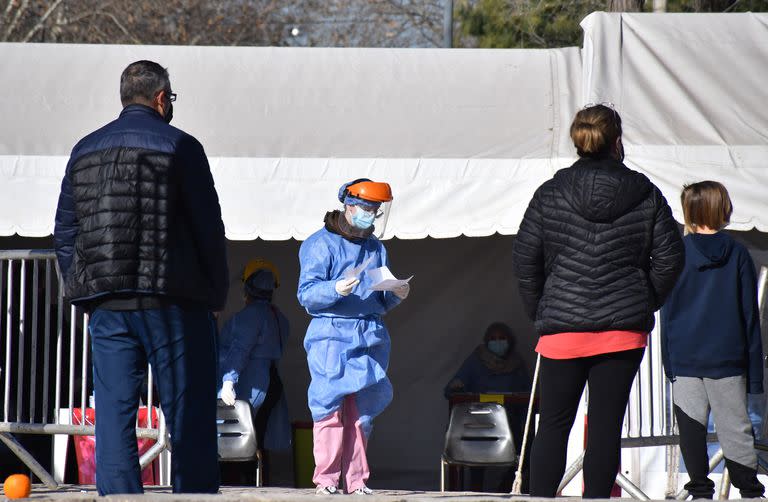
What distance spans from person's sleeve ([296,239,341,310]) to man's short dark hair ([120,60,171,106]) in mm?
1706

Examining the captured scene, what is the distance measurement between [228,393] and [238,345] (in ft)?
1.36

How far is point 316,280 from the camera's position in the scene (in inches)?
216

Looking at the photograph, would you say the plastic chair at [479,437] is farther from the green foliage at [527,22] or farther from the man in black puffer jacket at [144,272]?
the green foliage at [527,22]

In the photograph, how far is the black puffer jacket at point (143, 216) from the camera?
3703 mm

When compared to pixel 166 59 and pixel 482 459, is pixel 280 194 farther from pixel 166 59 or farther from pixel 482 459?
pixel 482 459

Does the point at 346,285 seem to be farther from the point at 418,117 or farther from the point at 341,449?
the point at 418,117

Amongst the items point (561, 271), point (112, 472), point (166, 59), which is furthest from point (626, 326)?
point (166, 59)

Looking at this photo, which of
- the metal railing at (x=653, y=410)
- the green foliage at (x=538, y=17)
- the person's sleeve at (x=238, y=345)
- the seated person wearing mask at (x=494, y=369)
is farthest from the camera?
the green foliage at (x=538, y=17)

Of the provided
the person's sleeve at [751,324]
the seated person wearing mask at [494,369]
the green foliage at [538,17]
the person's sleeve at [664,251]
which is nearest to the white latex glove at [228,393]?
the seated person wearing mask at [494,369]

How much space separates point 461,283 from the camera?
8.20 metres

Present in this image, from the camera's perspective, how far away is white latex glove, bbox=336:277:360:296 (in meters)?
5.25

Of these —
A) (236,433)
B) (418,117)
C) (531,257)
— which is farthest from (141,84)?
(236,433)

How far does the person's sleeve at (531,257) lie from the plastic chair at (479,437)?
9.61ft

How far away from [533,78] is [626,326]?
3167 millimetres
